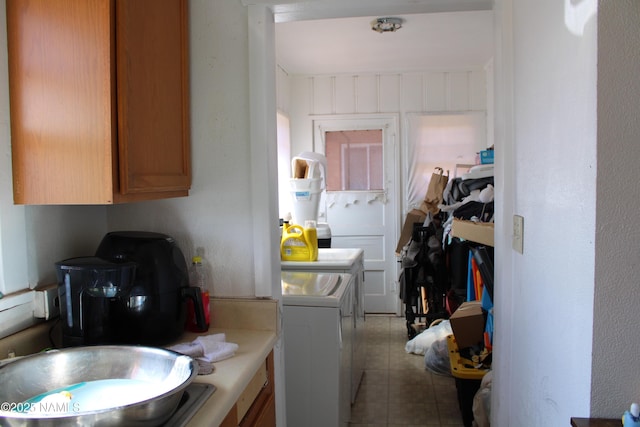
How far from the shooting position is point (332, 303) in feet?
7.62

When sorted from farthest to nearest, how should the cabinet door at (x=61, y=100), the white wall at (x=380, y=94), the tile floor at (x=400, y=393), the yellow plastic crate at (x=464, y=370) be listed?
1. the white wall at (x=380, y=94)
2. the tile floor at (x=400, y=393)
3. the yellow plastic crate at (x=464, y=370)
4. the cabinet door at (x=61, y=100)

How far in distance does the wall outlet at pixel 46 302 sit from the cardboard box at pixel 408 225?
11.4 feet

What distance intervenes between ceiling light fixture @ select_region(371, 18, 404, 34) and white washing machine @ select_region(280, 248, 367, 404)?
164cm

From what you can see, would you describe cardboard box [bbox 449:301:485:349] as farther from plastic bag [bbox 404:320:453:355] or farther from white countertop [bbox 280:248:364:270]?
plastic bag [bbox 404:320:453:355]

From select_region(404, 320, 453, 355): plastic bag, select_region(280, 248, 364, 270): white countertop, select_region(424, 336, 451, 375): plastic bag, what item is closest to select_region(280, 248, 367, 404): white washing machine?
select_region(280, 248, 364, 270): white countertop

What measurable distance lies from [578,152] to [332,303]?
1.52 m

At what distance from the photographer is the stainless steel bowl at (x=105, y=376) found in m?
0.95

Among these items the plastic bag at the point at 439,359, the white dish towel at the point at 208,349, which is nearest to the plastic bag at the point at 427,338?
the plastic bag at the point at 439,359

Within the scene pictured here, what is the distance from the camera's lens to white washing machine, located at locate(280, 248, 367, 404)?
2.97 meters

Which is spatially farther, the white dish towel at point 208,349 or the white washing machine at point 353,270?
the white washing machine at point 353,270

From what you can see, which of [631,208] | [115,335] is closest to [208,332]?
[115,335]

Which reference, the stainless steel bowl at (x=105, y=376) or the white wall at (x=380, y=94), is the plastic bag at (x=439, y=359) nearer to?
the white wall at (x=380, y=94)

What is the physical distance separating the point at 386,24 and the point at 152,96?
2403 millimetres

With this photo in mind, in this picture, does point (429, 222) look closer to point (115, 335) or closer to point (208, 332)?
point (208, 332)
